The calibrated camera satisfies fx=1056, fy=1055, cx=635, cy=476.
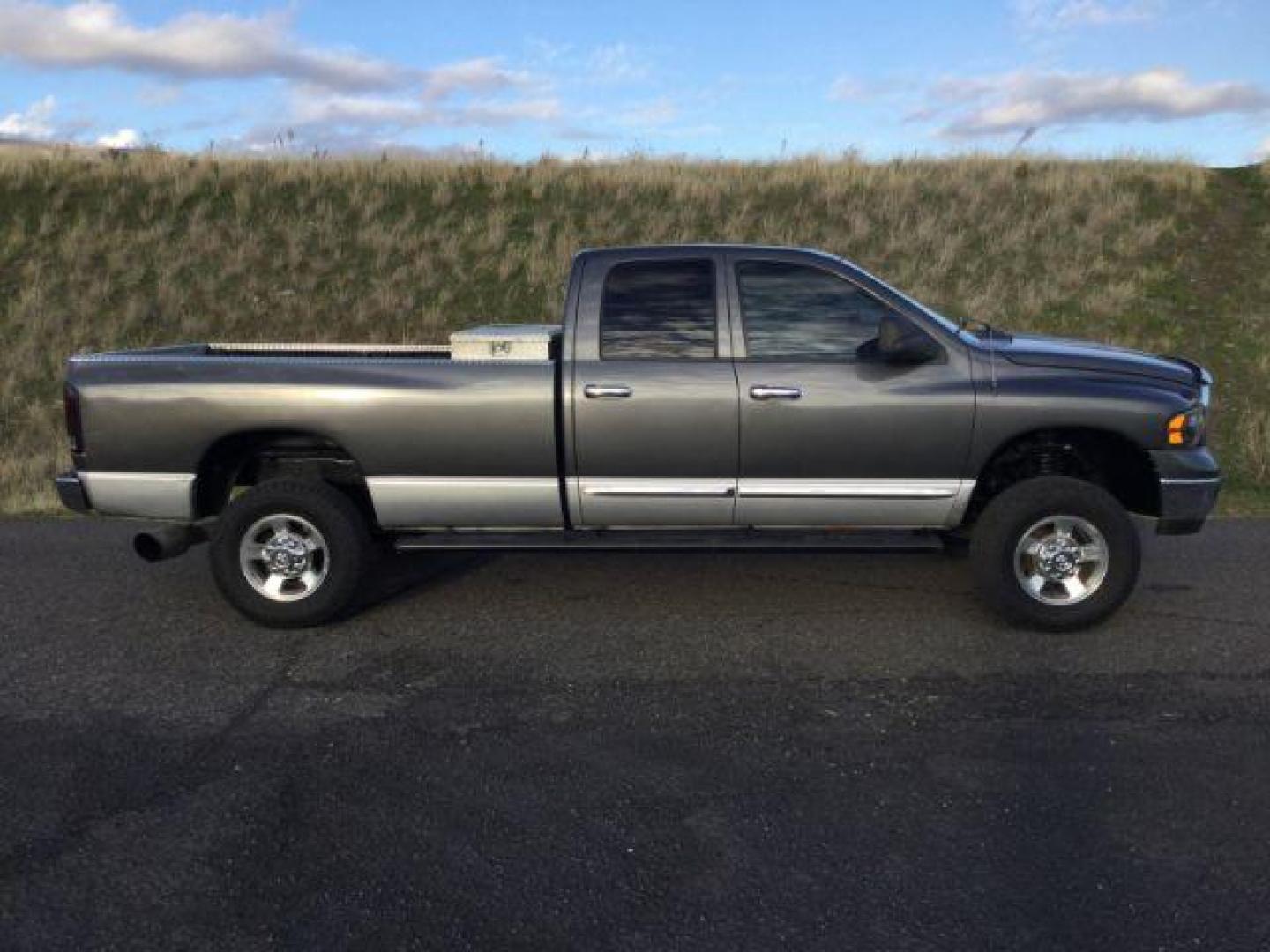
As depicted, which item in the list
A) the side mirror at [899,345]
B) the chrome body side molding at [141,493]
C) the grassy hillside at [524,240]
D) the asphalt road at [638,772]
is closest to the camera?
the asphalt road at [638,772]

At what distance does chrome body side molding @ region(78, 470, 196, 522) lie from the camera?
17.9ft

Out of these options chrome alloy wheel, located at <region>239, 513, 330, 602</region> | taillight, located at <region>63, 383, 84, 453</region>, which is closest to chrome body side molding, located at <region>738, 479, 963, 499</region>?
chrome alloy wheel, located at <region>239, 513, 330, 602</region>

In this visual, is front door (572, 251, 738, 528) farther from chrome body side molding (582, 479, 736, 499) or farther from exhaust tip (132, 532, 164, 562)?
exhaust tip (132, 532, 164, 562)

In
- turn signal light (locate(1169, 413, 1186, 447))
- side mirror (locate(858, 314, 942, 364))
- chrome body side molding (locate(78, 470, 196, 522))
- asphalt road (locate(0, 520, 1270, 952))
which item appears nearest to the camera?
asphalt road (locate(0, 520, 1270, 952))

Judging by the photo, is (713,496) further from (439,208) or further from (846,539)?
(439,208)

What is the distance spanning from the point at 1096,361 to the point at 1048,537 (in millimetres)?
941

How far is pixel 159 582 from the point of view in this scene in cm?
646

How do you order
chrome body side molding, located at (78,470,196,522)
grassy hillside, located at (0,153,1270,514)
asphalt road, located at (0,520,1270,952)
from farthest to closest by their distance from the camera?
grassy hillside, located at (0,153,1270,514) < chrome body side molding, located at (78,470,196,522) < asphalt road, located at (0,520,1270,952)

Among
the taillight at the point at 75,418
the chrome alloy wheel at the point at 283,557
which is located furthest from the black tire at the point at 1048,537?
the taillight at the point at 75,418

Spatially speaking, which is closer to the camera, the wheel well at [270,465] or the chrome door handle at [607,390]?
the chrome door handle at [607,390]

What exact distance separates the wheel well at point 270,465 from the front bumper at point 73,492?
58 cm

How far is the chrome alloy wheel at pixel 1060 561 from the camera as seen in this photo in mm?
5359

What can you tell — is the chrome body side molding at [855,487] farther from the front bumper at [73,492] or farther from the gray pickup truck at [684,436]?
the front bumper at [73,492]

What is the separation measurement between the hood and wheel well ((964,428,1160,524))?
1.12 feet
